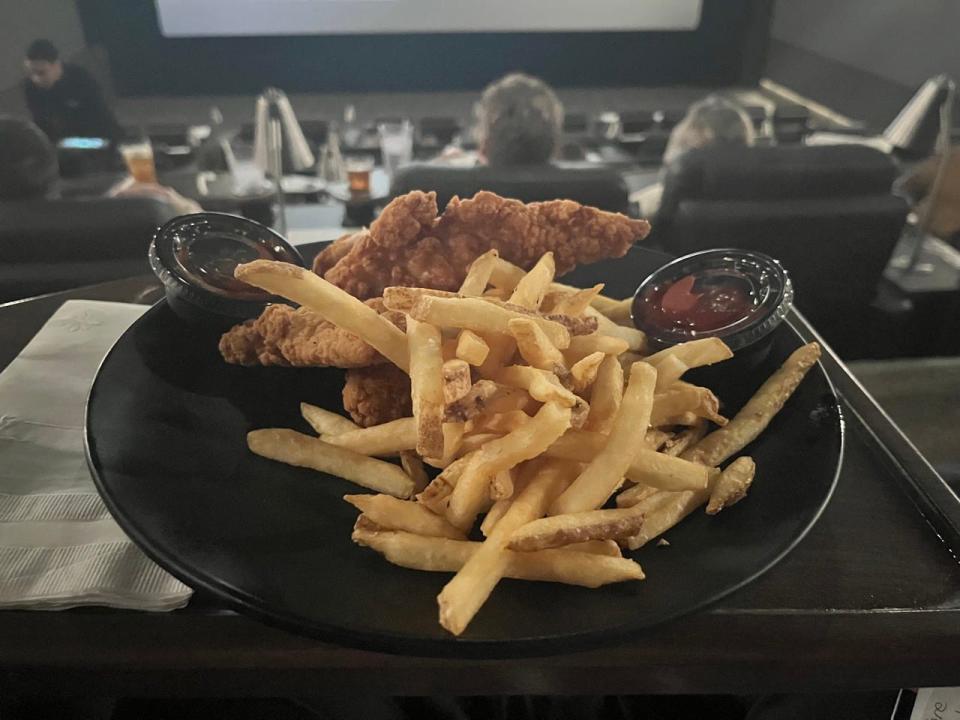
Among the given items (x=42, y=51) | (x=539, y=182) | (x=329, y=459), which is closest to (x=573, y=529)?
(x=329, y=459)

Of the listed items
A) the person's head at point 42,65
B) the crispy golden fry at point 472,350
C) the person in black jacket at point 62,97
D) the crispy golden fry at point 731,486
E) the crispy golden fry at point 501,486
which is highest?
the crispy golden fry at point 472,350

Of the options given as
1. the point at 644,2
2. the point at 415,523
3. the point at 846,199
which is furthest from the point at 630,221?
the point at 644,2

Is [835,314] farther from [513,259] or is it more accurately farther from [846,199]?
[513,259]

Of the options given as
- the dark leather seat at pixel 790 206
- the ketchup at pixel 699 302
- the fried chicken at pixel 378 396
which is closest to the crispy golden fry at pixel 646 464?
the fried chicken at pixel 378 396

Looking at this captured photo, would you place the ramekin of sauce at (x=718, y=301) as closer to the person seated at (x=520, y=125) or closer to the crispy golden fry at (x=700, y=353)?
the crispy golden fry at (x=700, y=353)

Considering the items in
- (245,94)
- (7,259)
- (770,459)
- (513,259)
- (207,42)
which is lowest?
(245,94)

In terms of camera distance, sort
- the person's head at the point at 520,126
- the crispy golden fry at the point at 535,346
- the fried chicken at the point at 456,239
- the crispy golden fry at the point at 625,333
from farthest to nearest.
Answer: the person's head at the point at 520,126 → the fried chicken at the point at 456,239 → the crispy golden fry at the point at 625,333 → the crispy golden fry at the point at 535,346
